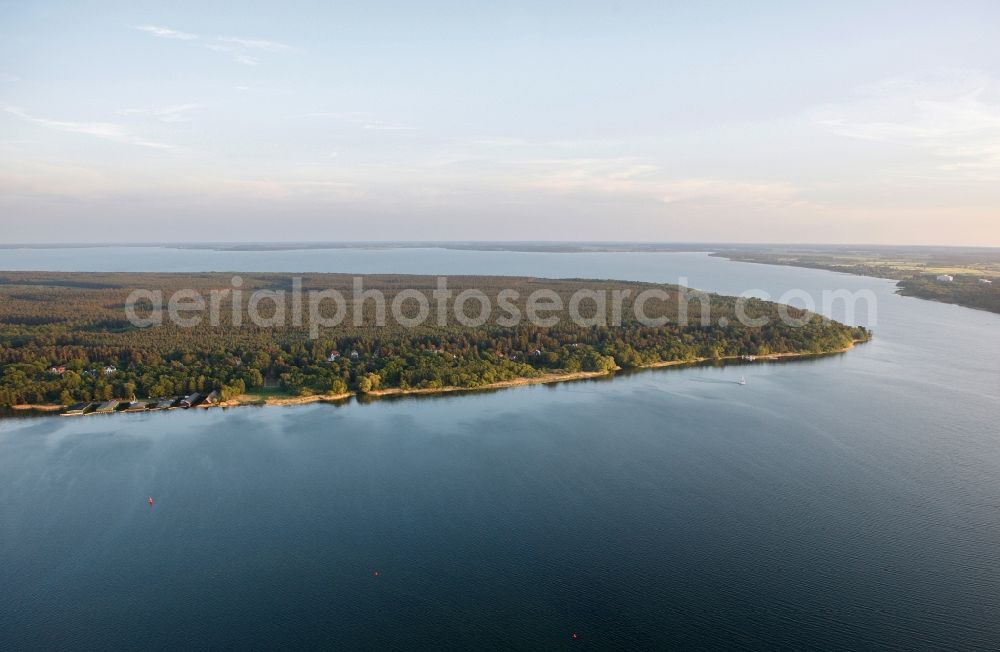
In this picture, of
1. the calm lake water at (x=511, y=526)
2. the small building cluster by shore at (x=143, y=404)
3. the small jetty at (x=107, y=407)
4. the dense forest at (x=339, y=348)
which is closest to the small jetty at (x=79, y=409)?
the small building cluster by shore at (x=143, y=404)

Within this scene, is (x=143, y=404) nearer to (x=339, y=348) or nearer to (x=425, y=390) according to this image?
(x=339, y=348)

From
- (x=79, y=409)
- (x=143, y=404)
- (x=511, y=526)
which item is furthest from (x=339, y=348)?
(x=511, y=526)

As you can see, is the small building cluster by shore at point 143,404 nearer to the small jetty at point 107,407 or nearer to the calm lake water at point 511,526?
A: the small jetty at point 107,407

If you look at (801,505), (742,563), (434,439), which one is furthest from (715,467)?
(434,439)

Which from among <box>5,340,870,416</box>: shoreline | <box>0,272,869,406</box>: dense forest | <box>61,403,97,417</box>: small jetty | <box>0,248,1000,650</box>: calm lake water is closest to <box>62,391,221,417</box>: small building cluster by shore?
<box>61,403,97,417</box>: small jetty

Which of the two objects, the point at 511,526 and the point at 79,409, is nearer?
the point at 511,526

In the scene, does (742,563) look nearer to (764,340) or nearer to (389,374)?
(389,374)

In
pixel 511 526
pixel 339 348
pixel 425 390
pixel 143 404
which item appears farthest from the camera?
pixel 339 348
